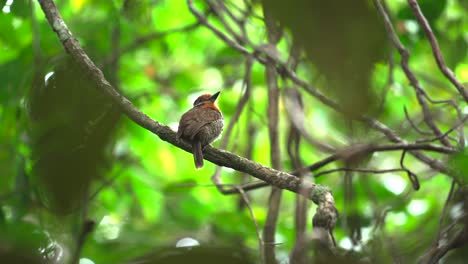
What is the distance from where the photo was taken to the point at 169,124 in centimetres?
493

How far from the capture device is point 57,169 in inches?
35.5

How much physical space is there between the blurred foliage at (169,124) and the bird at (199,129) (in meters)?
0.22

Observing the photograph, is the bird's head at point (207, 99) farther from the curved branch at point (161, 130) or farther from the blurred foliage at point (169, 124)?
the curved branch at point (161, 130)

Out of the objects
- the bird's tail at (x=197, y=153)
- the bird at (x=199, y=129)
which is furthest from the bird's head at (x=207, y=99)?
the bird's tail at (x=197, y=153)

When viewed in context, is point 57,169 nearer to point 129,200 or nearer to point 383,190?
point 383,190

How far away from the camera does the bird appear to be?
2953 millimetres

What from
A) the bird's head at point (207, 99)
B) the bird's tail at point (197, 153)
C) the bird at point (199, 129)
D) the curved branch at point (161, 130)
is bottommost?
the curved branch at point (161, 130)

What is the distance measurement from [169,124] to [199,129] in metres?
1.78

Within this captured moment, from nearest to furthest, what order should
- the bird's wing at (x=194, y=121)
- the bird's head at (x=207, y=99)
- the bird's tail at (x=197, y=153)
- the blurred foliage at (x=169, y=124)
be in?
1. the blurred foliage at (x=169, y=124)
2. the bird's tail at (x=197, y=153)
3. the bird's wing at (x=194, y=121)
4. the bird's head at (x=207, y=99)

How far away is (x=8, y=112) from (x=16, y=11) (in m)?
1.28

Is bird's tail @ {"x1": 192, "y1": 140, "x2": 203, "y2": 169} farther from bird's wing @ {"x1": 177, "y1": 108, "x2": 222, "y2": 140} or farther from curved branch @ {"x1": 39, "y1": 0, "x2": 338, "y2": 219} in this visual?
curved branch @ {"x1": 39, "y1": 0, "x2": 338, "y2": 219}

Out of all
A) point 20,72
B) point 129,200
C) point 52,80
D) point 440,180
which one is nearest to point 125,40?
point 20,72

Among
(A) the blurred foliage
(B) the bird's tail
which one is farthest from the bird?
(A) the blurred foliage

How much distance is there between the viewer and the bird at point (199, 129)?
2953mm
